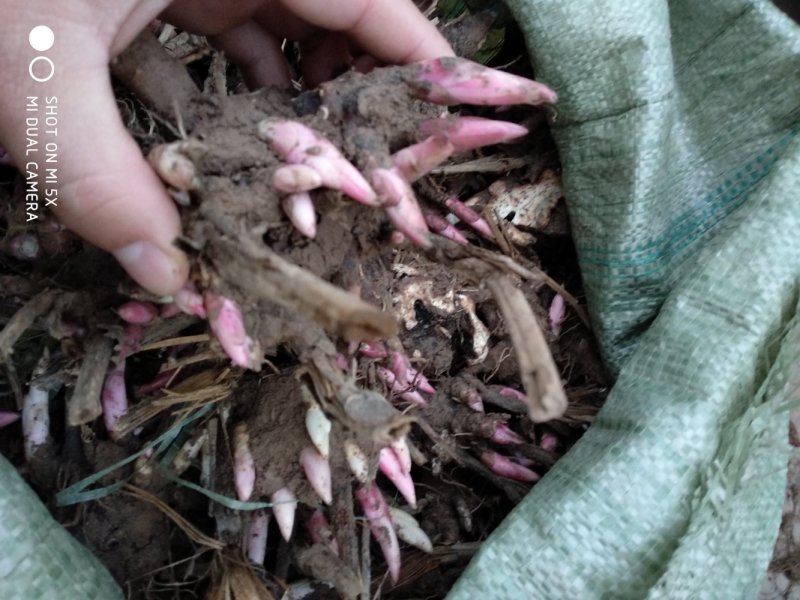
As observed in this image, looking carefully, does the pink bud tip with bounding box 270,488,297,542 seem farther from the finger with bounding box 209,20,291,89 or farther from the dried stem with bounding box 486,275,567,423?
the finger with bounding box 209,20,291,89

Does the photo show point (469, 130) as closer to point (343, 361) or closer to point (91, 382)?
point (343, 361)

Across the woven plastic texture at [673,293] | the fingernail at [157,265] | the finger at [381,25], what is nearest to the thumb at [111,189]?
the fingernail at [157,265]

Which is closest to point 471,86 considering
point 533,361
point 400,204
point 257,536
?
point 400,204

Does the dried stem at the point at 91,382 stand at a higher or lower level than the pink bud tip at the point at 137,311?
lower

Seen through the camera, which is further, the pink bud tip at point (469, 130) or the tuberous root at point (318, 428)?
the tuberous root at point (318, 428)

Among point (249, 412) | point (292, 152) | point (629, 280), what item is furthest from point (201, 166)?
point (629, 280)

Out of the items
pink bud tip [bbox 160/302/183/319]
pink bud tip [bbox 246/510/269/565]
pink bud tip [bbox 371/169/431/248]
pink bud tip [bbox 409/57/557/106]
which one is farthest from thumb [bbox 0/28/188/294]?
pink bud tip [bbox 246/510/269/565]

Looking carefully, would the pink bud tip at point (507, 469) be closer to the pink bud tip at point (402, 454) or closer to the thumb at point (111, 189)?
the pink bud tip at point (402, 454)
